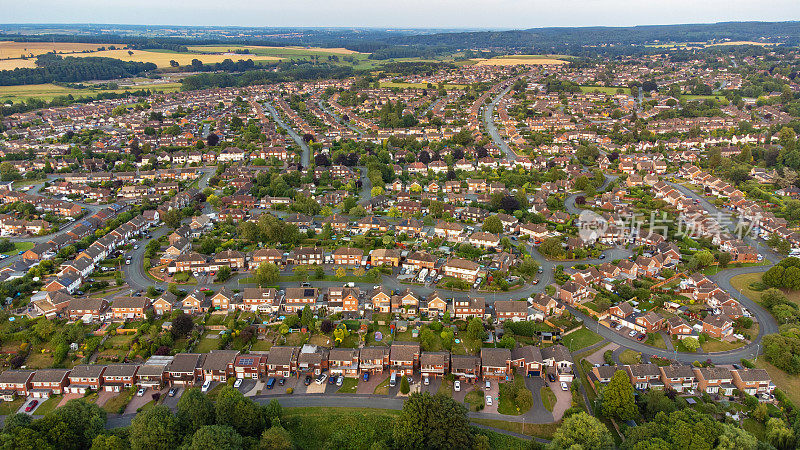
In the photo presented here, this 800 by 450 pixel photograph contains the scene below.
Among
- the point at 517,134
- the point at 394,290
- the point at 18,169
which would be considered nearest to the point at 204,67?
the point at 18,169

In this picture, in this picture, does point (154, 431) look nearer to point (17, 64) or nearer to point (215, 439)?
point (215, 439)

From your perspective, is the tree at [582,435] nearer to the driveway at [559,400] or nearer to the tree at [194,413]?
the driveway at [559,400]

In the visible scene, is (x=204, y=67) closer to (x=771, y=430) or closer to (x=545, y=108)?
(x=545, y=108)

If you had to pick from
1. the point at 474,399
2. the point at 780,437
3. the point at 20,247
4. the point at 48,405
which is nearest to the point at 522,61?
the point at 20,247

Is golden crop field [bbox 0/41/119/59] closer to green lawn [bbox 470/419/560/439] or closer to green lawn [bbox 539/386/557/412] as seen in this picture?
green lawn [bbox 470/419/560/439]

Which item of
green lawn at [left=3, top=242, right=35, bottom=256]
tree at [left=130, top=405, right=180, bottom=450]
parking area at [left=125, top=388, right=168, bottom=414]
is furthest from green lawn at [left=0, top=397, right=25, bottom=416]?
green lawn at [left=3, top=242, right=35, bottom=256]

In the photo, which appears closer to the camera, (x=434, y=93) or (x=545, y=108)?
(x=545, y=108)

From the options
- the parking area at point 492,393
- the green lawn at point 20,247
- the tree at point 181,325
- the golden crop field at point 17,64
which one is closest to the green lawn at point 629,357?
the parking area at point 492,393
